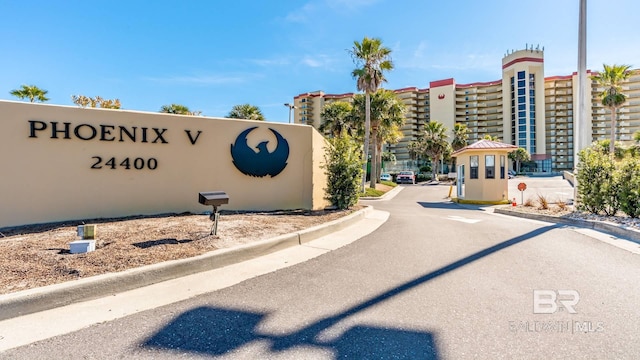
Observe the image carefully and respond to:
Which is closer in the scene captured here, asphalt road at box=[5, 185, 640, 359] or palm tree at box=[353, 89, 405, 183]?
asphalt road at box=[5, 185, 640, 359]

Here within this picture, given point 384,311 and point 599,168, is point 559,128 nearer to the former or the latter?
point 599,168

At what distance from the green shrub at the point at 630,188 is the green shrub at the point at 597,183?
29 centimetres

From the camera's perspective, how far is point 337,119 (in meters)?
36.8

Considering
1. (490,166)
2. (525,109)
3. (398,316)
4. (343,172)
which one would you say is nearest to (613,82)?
(490,166)

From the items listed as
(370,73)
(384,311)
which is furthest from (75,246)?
(370,73)

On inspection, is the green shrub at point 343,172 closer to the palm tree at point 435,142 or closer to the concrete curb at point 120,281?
the concrete curb at point 120,281

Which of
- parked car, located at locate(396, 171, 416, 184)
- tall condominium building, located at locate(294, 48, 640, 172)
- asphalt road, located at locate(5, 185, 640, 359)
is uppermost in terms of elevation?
tall condominium building, located at locate(294, 48, 640, 172)

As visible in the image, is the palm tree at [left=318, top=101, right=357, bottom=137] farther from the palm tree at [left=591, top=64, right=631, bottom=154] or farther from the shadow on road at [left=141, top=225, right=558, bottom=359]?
the shadow on road at [left=141, top=225, right=558, bottom=359]

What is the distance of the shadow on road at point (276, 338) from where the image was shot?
9.25ft

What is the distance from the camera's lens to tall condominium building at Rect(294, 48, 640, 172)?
82.7 metres

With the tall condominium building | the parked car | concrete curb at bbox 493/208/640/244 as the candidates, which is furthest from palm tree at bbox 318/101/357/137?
the tall condominium building

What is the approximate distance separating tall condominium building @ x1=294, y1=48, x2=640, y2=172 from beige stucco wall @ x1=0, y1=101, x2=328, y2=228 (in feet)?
263

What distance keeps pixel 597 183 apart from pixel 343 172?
26.2ft

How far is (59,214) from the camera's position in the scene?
311 inches
